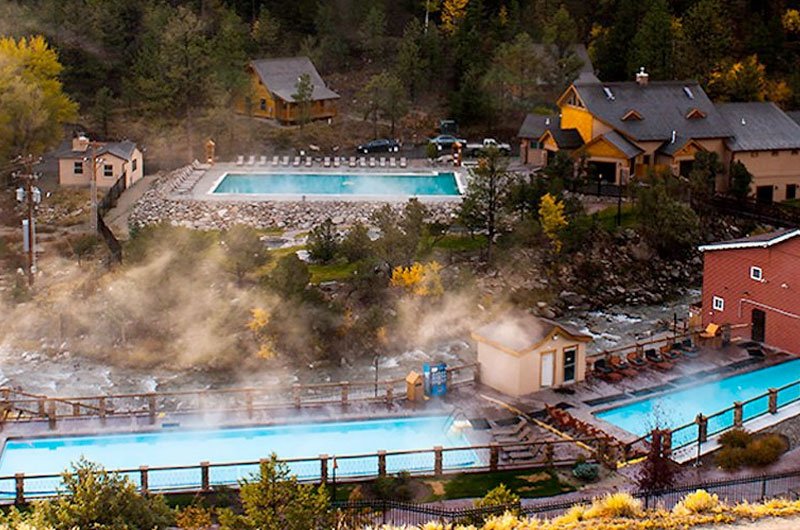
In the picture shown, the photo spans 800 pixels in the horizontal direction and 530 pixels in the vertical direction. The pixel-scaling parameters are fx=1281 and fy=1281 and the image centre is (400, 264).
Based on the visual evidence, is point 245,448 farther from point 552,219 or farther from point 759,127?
point 759,127

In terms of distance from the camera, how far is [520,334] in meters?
27.5

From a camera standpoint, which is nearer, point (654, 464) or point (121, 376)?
point (654, 464)

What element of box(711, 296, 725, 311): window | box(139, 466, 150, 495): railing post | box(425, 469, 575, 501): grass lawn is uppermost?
box(711, 296, 725, 311): window

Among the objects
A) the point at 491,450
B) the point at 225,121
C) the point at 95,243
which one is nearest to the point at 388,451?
the point at 491,450

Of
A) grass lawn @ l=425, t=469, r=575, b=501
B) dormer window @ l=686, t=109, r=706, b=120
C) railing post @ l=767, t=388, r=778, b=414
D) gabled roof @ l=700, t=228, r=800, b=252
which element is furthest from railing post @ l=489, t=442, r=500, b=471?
dormer window @ l=686, t=109, r=706, b=120

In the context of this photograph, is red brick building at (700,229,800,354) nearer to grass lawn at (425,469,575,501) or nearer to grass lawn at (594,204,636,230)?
grass lawn at (594,204,636,230)

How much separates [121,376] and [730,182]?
24106 millimetres

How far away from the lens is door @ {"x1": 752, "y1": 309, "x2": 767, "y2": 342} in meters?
30.9

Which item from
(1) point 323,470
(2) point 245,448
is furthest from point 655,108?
(1) point 323,470

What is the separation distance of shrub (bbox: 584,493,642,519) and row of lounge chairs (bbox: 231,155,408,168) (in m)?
30.4

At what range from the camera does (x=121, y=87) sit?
5697cm

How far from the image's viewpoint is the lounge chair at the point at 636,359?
28.9 metres

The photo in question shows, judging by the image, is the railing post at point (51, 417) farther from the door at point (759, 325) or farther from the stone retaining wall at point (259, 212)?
the door at point (759, 325)

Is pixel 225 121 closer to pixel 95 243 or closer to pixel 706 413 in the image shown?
pixel 95 243
